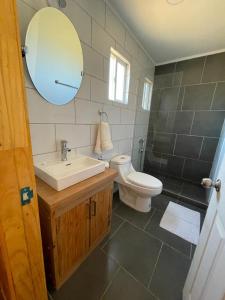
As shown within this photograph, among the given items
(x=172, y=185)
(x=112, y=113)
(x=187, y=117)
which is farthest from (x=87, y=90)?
(x=172, y=185)

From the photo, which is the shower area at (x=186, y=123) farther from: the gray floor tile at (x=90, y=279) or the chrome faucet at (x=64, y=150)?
the chrome faucet at (x=64, y=150)

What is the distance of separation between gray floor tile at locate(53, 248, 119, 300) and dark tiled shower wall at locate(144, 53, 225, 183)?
214 cm

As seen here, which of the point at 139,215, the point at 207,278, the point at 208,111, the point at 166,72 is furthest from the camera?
the point at 166,72

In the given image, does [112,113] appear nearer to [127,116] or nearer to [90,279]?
[127,116]

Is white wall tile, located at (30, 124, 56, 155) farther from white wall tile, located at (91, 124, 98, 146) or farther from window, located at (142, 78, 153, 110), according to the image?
window, located at (142, 78, 153, 110)

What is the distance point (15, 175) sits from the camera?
508 mm

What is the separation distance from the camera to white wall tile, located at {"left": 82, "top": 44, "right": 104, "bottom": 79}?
1270 millimetres

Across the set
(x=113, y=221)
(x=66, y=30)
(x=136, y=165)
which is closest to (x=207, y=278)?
(x=113, y=221)

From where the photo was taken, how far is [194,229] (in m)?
1.62

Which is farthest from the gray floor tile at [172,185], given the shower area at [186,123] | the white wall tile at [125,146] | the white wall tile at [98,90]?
the white wall tile at [98,90]

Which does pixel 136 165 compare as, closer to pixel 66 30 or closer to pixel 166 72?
pixel 166 72

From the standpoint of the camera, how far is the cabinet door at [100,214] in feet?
3.77

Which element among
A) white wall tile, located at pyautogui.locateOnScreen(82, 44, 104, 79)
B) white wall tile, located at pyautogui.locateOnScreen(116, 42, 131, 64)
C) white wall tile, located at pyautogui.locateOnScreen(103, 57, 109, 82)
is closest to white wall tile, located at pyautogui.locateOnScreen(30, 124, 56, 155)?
white wall tile, located at pyautogui.locateOnScreen(82, 44, 104, 79)

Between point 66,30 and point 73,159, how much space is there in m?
1.08
